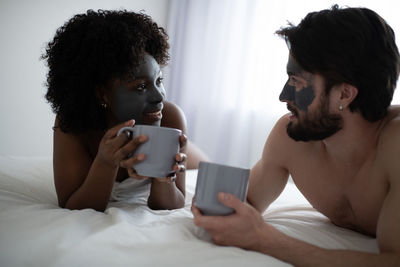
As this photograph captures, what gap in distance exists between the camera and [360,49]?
3.01 ft

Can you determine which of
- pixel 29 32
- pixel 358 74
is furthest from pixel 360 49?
pixel 29 32

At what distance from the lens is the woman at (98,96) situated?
3.48 ft

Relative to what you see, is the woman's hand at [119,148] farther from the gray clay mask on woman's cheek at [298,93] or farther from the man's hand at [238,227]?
the gray clay mask on woman's cheek at [298,93]

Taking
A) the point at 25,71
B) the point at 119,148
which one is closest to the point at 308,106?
the point at 119,148

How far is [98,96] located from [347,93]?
29.7 inches

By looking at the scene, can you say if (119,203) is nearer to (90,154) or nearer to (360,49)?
(90,154)

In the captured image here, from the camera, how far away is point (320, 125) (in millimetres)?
967

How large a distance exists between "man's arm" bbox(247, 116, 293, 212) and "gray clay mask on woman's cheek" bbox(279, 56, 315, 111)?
0.19 meters

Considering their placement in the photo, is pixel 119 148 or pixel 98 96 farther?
pixel 98 96

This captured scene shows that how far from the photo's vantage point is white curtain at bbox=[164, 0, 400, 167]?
2674 mm

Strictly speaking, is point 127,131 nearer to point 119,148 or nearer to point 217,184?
point 119,148

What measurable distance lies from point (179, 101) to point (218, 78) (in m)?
0.45

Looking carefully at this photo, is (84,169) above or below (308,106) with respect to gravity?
below

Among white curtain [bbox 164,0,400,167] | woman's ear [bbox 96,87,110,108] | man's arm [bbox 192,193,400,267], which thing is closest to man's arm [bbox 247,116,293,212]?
man's arm [bbox 192,193,400,267]
